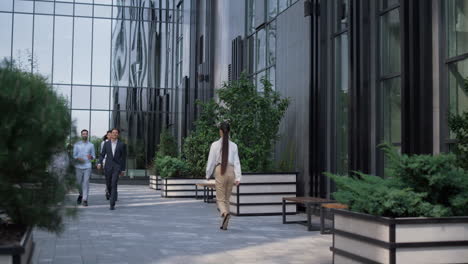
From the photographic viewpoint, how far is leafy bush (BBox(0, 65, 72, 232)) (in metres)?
4.12

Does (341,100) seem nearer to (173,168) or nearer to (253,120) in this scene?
(253,120)

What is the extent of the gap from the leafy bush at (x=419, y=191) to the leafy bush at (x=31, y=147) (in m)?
2.68

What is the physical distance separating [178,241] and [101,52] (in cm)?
2374

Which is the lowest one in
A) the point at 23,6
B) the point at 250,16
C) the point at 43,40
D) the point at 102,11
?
the point at 250,16

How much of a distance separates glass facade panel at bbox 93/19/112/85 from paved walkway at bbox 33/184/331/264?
1946 centimetres

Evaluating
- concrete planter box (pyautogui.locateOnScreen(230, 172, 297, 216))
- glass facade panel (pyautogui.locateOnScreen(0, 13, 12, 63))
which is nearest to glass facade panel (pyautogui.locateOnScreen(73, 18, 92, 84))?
glass facade panel (pyautogui.locateOnScreen(0, 13, 12, 63))

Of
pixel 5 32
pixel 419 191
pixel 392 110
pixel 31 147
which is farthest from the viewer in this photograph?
pixel 5 32

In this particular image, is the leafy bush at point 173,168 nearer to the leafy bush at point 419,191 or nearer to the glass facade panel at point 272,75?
the glass facade panel at point 272,75

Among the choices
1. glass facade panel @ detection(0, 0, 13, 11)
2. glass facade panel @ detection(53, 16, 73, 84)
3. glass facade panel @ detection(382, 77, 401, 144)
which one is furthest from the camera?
glass facade panel @ detection(53, 16, 73, 84)

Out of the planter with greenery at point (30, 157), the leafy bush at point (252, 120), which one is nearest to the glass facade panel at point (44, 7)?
the leafy bush at point (252, 120)

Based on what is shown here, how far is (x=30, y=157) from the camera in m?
4.19

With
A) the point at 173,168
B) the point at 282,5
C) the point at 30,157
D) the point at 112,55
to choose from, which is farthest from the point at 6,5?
the point at 30,157

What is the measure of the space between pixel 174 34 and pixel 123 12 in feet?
9.96

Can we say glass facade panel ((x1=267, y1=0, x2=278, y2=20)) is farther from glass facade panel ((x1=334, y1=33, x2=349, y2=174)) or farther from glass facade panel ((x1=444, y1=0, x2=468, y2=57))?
glass facade panel ((x1=444, y1=0, x2=468, y2=57))
